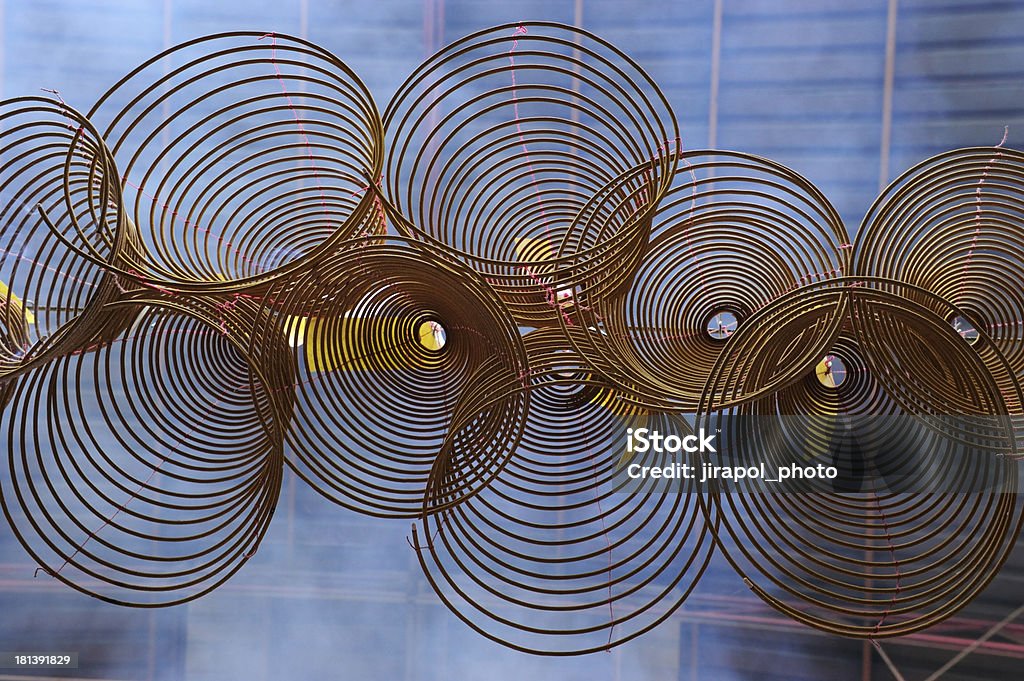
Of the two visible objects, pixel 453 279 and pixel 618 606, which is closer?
pixel 453 279

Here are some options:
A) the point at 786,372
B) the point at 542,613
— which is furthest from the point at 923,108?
the point at 542,613

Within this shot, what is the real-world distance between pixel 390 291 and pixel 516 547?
6.51ft

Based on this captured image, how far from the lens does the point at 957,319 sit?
11.8ft

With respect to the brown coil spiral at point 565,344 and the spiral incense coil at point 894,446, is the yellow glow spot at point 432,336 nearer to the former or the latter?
the brown coil spiral at point 565,344

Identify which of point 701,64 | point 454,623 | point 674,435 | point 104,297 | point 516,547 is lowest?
→ point 454,623

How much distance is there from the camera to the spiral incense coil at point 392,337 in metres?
2.33

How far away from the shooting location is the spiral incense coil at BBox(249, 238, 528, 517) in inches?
91.7

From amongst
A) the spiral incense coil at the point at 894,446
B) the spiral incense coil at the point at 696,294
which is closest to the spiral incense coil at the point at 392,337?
the spiral incense coil at the point at 696,294

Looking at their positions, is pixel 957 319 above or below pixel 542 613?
above

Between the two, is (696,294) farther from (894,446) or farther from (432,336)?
(432,336)

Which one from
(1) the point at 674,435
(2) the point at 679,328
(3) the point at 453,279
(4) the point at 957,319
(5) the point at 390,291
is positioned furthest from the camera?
(4) the point at 957,319

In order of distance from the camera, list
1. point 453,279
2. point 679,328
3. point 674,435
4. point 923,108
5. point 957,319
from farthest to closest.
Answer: point 923,108 < point 957,319 < point 679,328 < point 674,435 < point 453,279

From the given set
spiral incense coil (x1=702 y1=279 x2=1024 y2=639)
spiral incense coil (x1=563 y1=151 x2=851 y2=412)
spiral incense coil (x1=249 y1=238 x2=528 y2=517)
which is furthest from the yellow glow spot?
spiral incense coil (x1=702 y1=279 x2=1024 y2=639)

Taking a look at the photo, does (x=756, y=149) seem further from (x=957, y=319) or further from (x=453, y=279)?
(x=453, y=279)
